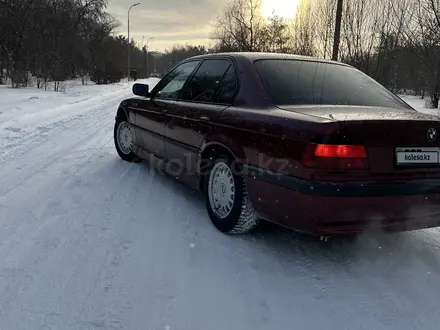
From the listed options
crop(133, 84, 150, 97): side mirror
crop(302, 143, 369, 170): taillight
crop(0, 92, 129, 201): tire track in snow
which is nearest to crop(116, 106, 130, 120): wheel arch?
crop(133, 84, 150, 97): side mirror

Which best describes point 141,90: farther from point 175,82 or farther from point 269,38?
point 269,38

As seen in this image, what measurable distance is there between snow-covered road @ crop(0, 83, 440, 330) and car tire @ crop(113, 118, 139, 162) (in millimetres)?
1395

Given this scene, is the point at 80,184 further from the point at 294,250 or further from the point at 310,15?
the point at 310,15

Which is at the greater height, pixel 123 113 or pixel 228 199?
pixel 123 113

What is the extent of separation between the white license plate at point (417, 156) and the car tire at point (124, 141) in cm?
399

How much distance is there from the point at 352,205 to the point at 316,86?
49.1 inches

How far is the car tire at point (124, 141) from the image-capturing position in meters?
5.98

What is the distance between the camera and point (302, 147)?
2.68m

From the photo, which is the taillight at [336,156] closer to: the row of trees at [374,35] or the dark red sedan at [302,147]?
the dark red sedan at [302,147]

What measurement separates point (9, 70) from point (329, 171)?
2480 centimetres

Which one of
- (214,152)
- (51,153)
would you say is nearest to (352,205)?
(214,152)

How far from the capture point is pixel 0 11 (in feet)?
80.6

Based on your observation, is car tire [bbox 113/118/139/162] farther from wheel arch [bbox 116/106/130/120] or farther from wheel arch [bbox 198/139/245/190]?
wheel arch [bbox 198/139/245/190]

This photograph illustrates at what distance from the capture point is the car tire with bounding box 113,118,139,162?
5.98 meters
